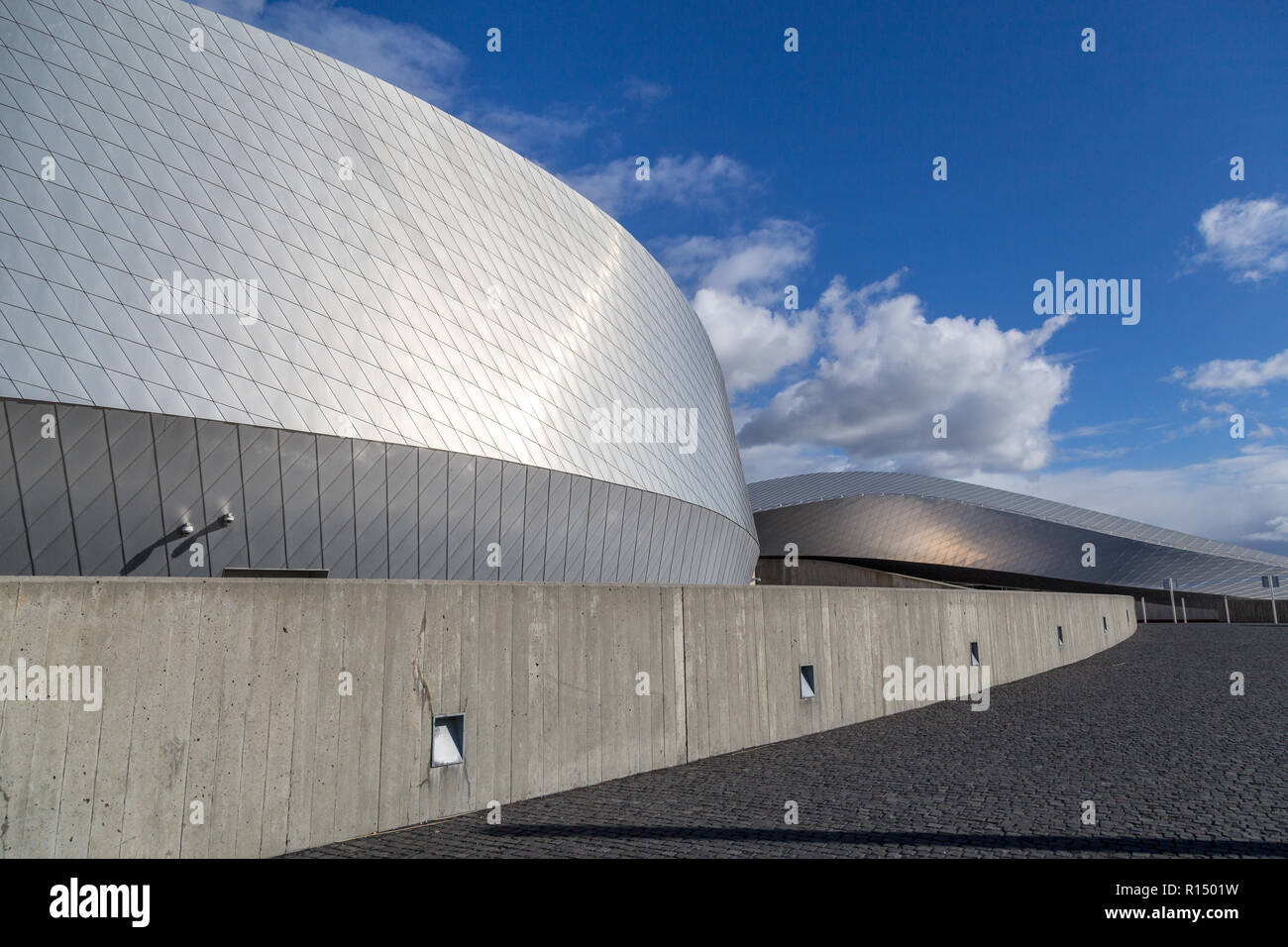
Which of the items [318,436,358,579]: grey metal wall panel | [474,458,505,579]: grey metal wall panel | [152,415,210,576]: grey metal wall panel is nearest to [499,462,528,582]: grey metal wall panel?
[474,458,505,579]: grey metal wall panel

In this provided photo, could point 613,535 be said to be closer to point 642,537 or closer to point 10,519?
point 642,537

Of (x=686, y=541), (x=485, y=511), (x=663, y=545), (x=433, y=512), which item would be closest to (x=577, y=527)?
(x=485, y=511)

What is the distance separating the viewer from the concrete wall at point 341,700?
4.88 metres

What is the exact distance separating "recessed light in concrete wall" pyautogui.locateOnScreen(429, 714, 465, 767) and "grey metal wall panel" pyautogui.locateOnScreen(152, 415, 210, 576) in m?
8.74

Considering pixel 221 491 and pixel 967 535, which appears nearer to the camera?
pixel 221 491

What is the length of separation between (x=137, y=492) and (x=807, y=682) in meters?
10.7

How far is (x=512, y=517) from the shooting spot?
17.7m

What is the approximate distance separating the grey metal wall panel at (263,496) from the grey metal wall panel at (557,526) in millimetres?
5898

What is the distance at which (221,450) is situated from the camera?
13.4 m

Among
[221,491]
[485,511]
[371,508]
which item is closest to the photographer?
[221,491]

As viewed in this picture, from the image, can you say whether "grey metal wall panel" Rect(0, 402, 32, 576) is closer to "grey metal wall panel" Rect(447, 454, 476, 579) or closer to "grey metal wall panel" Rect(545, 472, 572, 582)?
"grey metal wall panel" Rect(447, 454, 476, 579)

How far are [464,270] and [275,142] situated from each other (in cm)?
456

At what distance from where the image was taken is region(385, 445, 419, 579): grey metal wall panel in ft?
50.4
